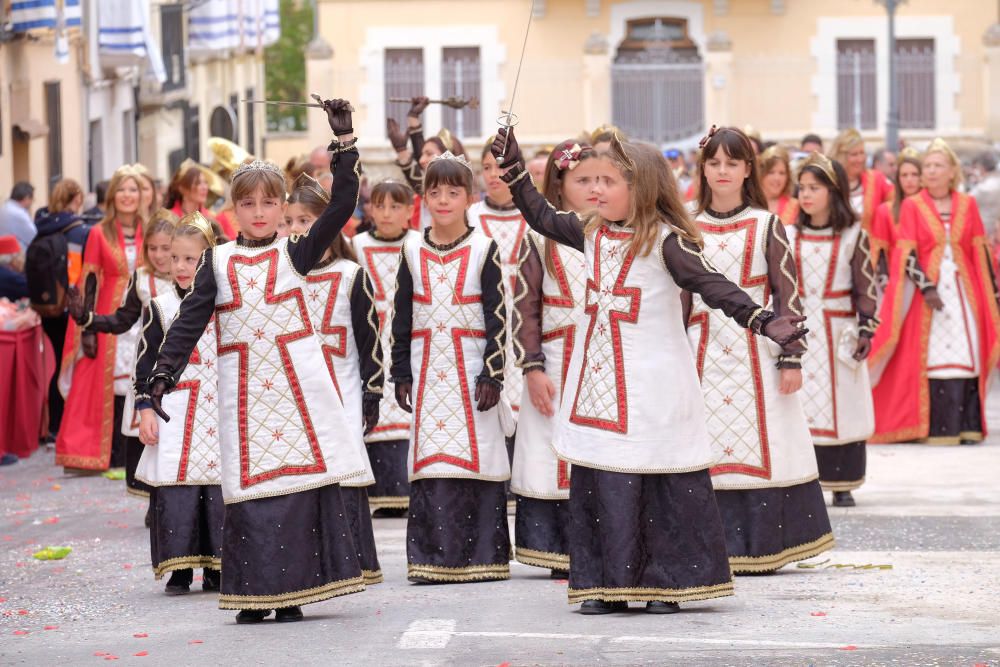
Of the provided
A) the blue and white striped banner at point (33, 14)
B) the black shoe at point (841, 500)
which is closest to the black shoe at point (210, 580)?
the black shoe at point (841, 500)

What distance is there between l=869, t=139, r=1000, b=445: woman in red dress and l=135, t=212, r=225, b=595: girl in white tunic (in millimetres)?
6486

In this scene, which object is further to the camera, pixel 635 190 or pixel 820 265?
pixel 820 265

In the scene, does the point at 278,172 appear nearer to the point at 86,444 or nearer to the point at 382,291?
the point at 382,291

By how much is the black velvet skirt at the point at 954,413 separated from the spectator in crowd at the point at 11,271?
6.09 metres

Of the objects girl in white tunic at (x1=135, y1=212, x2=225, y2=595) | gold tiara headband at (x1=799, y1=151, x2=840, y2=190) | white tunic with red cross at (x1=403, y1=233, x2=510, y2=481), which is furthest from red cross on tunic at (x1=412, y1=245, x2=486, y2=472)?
gold tiara headband at (x1=799, y1=151, x2=840, y2=190)

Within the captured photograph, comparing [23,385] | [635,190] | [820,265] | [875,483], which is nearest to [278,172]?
[635,190]

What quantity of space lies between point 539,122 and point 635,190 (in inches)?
1359

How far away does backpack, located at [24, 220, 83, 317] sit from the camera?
15039mm

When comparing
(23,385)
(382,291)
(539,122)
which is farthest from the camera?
(539,122)

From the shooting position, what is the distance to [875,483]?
1250 centimetres

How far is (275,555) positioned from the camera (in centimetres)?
793

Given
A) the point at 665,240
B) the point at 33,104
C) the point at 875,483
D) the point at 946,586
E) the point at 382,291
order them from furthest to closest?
the point at 33,104
the point at 875,483
the point at 382,291
the point at 946,586
the point at 665,240

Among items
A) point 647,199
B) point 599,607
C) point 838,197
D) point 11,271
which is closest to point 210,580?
point 599,607

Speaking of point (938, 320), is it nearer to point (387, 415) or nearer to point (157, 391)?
point (387, 415)
